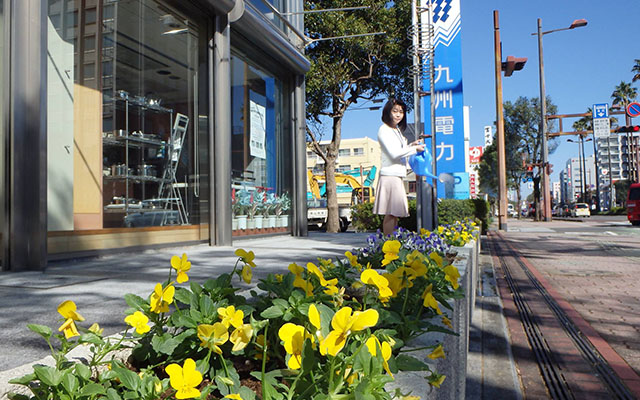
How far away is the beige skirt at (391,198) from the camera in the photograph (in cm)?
449

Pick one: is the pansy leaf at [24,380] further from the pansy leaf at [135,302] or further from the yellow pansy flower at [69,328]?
the pansy leaf at [135,302]

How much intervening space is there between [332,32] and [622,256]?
10214mm

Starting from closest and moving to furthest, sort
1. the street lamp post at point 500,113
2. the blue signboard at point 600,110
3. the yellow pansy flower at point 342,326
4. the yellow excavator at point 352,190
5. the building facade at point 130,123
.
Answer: the yellow pansy flower at point 342,326 → the building facade at point 130,123 → the street lamp post at point 500,113 → the yellow excavator at point 352,190 → the blue signboard at point 600,110

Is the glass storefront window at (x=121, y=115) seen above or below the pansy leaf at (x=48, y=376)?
above

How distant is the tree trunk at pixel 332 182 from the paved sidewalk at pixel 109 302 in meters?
9.97

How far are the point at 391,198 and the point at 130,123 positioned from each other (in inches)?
152

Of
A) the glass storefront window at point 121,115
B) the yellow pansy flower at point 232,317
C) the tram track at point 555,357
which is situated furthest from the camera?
the glass storefront window at point 121,115

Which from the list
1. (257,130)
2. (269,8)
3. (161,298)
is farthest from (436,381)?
(269,8)

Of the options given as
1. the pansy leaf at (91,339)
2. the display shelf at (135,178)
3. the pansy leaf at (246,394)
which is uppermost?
the display shelf at (135,178)

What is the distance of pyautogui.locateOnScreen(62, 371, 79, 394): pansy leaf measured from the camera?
0.86 metres

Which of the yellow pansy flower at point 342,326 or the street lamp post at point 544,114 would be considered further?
the street lamp post at point 544,114

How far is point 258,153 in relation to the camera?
8734mm

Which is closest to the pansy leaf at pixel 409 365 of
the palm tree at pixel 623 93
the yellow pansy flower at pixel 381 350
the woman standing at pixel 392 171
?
the yellow pansy flower at pixel 381 350

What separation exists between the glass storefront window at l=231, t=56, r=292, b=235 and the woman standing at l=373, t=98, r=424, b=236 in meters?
3.54
